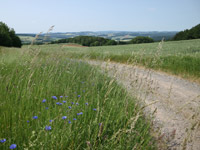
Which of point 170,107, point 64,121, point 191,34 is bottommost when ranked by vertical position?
point 170,107

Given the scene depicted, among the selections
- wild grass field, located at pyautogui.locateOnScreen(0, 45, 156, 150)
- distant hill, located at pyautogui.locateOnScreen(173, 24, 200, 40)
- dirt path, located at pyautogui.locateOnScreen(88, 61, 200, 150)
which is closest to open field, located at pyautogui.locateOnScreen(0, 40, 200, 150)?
wild grass field, located at pyautogui.locateOnScreen(0, 45, 156, 150)

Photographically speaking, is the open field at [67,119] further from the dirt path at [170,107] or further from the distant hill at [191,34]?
the distant hill at [191,34]

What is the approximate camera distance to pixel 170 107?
Result: 4629 millimetres

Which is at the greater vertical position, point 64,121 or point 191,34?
point 191,34

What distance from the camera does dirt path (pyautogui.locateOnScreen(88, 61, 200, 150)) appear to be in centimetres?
247

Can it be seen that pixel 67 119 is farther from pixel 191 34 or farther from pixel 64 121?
pixel 191 34

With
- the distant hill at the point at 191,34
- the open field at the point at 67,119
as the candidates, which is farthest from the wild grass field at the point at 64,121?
the distant hill at the point at 191,34

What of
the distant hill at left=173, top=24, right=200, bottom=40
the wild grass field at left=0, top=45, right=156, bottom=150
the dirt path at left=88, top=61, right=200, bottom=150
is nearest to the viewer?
the wild grass field at left=0, top=45, right=156, bottom=150

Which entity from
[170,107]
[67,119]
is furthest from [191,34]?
[67,119]

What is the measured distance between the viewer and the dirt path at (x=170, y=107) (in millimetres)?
2468

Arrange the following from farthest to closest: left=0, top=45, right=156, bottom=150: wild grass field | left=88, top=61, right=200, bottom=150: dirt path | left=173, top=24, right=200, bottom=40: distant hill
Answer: left=173, top=24, right=200, bottom=40: distant hill < left=88, top=61, right=200, bottom=150: dirt path < left=0, top=45, right=156, bottom=150: wild grass field

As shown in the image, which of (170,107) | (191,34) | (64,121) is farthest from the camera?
(191,34)

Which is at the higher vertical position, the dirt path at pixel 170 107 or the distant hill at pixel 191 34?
the distant hill at pixel 191 34

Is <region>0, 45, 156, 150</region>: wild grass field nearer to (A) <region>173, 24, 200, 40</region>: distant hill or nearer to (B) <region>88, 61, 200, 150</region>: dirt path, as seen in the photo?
(B) <region>88, 61, 200, 150</region>: dirt path
